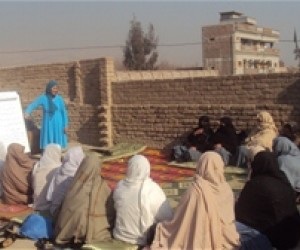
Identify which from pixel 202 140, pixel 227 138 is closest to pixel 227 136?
pixel 227 138

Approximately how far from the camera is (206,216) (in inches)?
138

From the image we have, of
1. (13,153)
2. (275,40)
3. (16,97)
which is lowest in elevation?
(13,153)

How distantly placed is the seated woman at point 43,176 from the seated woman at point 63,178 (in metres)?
0.30

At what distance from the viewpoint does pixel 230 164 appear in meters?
7.75

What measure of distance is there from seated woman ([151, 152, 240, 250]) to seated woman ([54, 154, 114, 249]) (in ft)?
2.24

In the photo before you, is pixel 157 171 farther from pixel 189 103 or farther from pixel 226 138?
pixel 189 103

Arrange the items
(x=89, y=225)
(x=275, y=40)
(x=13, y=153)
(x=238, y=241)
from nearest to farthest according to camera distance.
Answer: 1. (x=238, y=241)
2. (x=89, y=225)
3. (x=13, y=153)
4. (x=275, y=40)

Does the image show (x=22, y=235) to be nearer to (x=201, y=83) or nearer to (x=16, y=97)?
(x=16, y=97)

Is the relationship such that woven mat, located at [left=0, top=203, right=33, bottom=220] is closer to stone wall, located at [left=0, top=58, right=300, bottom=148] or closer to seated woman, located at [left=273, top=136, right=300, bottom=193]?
seated woman, located at [left=273, top=136, right=300, bottom=193]

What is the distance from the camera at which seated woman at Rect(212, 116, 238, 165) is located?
7.84m

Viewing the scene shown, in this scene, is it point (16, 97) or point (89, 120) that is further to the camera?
point (89, 120)

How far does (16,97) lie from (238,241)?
5.88m

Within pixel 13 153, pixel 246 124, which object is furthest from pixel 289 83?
pixel 13 153

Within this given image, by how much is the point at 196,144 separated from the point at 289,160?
9.36ft
